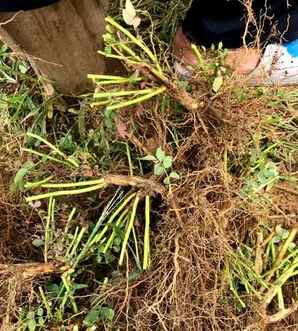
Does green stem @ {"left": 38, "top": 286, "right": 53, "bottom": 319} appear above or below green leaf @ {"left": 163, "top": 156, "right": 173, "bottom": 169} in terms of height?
below

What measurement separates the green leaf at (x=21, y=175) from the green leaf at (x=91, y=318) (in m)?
0.29

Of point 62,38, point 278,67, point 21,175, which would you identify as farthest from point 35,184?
point 278,67

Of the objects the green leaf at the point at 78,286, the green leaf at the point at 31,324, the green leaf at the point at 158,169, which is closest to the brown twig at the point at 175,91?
the green leaf at the point at 158,169

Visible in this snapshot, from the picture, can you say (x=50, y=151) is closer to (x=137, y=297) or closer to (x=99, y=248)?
(x=99, y=248)

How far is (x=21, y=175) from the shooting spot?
4.10 feet

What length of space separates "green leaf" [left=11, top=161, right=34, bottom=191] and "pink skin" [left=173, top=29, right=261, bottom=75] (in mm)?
396

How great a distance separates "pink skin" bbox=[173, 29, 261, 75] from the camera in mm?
1285

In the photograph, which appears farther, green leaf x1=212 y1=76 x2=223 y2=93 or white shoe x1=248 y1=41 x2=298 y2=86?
white shoe x1=248 y1=41 x2=298 y2=86

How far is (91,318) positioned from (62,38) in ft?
1.83

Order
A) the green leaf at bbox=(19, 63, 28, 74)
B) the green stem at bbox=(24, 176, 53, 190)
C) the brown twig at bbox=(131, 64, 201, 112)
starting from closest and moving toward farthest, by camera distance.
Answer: the brown twig at bbox=(131, 64, 201, 112), the green stem at bbox=(24, 176, 53, 190), the green leaf at bbox=(19, 63, 28, 74)

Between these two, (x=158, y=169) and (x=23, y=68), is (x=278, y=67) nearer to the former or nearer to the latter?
(x=158, y=169)

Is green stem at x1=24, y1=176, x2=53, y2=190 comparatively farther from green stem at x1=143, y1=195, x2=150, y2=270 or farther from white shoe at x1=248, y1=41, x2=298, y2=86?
white shoe at x1=248, y1=41, x2=298, y2=86

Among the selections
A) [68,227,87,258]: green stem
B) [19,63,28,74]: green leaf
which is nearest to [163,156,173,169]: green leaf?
[68,227,87,258]: green stem

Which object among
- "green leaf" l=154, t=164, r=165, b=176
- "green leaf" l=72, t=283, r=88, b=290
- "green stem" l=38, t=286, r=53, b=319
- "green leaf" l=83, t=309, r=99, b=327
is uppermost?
"green leaf" l=154, t=164, r=165, b=176
